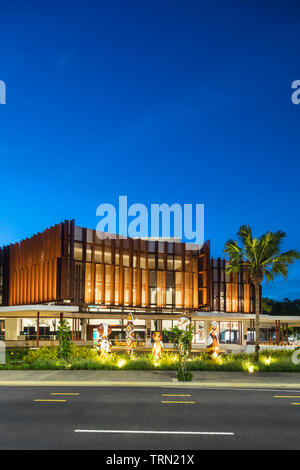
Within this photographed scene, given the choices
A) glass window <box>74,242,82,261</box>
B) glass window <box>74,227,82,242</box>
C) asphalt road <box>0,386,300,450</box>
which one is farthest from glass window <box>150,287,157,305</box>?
asphalt road <box>0,386,300,450</box>

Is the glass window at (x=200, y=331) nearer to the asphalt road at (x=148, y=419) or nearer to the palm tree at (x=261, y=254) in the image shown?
the palm tree at (x=261, y=254)

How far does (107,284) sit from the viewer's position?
58.7m

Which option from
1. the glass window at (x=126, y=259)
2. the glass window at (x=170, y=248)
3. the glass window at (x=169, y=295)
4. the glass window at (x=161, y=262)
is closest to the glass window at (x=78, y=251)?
the glass window at (x=126, y=259)

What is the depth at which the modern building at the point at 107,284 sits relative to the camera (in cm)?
5444

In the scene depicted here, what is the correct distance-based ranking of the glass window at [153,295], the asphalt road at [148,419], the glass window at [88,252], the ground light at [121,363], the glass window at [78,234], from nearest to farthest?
the asphalt road at [148,419] → the ground light at [121,363] → the glass window at [78,234] → the glass window at [88,252] → the glass window at [153,295]

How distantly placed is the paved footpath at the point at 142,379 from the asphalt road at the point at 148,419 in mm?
1356

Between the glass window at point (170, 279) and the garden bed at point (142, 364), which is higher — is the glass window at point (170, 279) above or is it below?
above

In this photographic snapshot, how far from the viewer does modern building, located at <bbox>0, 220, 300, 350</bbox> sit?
54.4 metres

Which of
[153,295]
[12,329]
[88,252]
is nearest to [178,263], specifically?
[153,295]

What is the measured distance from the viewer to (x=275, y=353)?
30484mm

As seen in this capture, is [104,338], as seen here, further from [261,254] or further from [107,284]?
[107,284]

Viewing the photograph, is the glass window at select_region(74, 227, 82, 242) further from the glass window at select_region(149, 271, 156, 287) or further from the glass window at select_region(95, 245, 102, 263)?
the glass window at select_region(149, 271, 156, 287)

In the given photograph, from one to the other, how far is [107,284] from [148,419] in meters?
47.2
